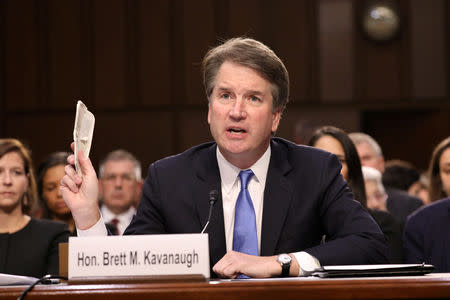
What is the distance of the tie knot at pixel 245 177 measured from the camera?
9.65 feet

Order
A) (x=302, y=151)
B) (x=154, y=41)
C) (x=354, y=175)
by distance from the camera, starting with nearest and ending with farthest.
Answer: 1. (x=302, y=151)
2. (x=354, y=175)
3. (x=154, y=41)

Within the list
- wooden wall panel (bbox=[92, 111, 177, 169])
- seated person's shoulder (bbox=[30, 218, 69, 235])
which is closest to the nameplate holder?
seated person's shoulder (bbox=[30, 218, 69, 235])

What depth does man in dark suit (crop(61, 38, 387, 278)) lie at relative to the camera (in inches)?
112

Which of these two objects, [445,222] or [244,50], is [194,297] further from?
[445,222]

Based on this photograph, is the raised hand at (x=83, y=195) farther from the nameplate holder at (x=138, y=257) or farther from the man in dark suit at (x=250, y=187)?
the nameplate holder at (x=138, y=257)

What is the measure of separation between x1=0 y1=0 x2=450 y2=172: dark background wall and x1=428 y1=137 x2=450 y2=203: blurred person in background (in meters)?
5.64

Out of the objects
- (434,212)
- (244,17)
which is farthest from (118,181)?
(244,17)

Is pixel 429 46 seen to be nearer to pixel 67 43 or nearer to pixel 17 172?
pixel 67 43

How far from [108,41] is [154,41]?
0.73 m

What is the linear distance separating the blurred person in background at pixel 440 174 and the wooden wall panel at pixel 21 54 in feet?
25.1

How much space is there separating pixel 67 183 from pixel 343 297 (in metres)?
1.25

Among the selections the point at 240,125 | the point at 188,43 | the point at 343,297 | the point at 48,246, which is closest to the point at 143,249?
the point at 343,297

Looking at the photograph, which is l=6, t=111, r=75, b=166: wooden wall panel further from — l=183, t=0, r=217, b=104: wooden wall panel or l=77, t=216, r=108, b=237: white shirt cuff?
l=77, t=216, r=108, b=237: white shirt cuff

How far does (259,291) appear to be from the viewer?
6.36 feet
